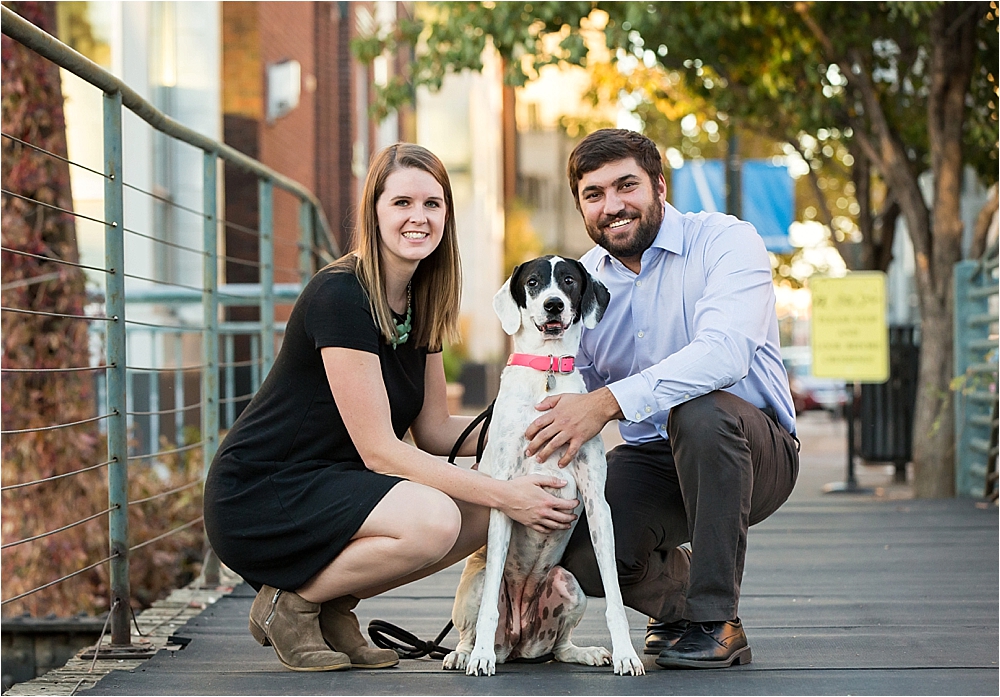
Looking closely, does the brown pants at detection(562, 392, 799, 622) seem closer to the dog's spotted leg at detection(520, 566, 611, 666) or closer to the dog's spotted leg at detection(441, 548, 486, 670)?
the dog's spotted leg at detection(520, 566, 611, 666)

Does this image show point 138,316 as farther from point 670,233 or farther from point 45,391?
point 670,233

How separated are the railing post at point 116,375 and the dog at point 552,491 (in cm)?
95

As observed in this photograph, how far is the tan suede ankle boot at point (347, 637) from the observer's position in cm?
304

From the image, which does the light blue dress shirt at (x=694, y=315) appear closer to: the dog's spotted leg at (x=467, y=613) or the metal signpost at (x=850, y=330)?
the dog's spotted leg at (x=467, y=613)

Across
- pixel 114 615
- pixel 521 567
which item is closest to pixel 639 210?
pixel 521 567

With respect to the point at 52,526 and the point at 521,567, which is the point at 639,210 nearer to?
the point at 521,567

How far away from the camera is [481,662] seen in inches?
114

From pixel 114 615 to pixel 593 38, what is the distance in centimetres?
727

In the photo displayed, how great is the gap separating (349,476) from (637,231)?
3.66 feet

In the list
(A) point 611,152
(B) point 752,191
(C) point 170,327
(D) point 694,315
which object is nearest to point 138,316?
(C) point 170,327

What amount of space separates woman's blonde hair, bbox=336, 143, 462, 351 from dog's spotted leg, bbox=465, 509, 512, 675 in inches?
22.7

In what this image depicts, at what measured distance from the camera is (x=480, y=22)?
7.17m

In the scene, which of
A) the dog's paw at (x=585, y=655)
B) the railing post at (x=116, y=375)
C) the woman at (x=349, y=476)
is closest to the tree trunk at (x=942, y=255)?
the dog's paw at (x=585, y=655)

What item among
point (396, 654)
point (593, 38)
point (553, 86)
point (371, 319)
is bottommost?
point (396, 654)
